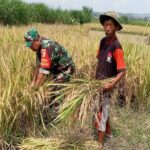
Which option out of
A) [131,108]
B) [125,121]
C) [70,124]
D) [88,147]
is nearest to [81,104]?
[70,124]

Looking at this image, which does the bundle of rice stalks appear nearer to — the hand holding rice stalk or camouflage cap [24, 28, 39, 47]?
the hand holding rice stalk

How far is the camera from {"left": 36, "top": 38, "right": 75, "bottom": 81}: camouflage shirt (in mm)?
4333

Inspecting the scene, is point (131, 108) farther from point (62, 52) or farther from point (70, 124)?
point (70, 124)

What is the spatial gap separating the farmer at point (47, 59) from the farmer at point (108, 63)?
0.64 metres

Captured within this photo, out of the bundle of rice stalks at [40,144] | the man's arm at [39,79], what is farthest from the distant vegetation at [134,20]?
the bundle of rice stalks at [40,144]

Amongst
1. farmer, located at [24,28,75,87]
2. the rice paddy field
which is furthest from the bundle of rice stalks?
farmer, located at [24,28,75,87]

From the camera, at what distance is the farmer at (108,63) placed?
3.82m

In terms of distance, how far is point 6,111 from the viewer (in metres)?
3.76

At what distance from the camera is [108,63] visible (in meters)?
Result: 3.96

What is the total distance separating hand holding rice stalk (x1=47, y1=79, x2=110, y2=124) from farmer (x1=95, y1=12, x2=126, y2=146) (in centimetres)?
11

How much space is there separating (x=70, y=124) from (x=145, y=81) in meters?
1.99

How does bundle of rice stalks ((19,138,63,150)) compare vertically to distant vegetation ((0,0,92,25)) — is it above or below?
below

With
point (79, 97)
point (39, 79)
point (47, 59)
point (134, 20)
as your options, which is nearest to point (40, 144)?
point (79, 97)

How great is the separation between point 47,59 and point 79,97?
81 centimetres
